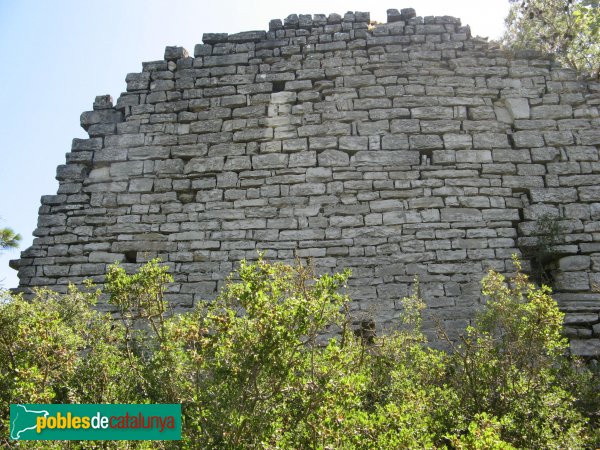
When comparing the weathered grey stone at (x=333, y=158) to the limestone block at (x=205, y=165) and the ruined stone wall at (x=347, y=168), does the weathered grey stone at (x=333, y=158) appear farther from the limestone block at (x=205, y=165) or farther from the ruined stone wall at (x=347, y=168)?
the limestone block at (x=205, y=165)

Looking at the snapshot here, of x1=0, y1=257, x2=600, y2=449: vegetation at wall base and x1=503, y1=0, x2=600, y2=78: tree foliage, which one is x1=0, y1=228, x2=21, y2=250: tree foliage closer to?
x1=0, y1=257, x2=600, y2=449: vegetation at wall base

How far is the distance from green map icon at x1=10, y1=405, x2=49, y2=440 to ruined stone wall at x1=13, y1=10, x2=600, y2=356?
271 centimetres

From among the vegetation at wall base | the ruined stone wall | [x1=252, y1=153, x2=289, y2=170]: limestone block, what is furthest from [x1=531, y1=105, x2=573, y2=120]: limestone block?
[x1=252, y1=153, x2=289, y2=170]: limestone block

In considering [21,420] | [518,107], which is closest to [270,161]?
[518,107]

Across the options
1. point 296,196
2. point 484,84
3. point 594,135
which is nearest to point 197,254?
point 296,196

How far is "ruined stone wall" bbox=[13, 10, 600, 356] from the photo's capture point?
6164mm

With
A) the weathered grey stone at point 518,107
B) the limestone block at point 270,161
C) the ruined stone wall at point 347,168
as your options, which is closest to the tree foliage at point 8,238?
the ruined stone wall at point 347,168

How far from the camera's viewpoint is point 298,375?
11.9ft

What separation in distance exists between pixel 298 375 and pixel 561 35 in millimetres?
6493

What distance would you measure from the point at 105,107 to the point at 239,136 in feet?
6.12

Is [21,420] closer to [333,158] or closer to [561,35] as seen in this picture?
[333,158]

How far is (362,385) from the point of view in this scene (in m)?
3.60

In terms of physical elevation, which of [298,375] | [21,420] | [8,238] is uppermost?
[8,238]

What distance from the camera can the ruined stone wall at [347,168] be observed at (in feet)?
Answer: 20.2
